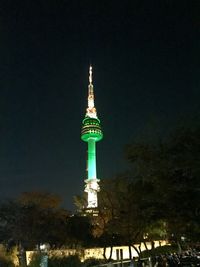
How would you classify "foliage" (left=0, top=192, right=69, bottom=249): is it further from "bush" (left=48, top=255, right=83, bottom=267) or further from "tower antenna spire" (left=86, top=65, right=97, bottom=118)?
"tower antenna spire" (left=86, top=65, right=97, bottom=118)

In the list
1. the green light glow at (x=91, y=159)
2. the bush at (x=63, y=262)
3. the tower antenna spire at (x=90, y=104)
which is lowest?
the bush at (x=63, y=262)

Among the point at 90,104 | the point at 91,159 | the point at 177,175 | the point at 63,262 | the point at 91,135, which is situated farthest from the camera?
the point at 90,104

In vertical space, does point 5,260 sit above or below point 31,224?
below

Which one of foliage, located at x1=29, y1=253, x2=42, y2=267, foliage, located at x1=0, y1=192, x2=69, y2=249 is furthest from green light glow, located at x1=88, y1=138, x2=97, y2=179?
foliage, located at x1=29, y1=253, x2=42, y2=267

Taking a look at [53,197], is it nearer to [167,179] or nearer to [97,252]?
[97,252]

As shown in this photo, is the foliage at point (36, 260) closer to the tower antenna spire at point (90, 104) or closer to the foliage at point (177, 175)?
the foliage at point (177, 175)

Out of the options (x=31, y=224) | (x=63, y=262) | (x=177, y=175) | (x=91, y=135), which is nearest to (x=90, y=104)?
(x=91, y=135)

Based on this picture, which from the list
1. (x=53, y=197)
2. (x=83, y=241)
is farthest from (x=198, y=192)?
(x=53, y=197)

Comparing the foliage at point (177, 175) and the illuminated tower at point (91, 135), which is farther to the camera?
the illuminated tower at point (91, 135)

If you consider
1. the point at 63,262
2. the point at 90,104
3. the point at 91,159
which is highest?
the point at 90,104

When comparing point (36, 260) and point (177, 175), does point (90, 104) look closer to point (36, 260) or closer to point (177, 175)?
point (36, 260)

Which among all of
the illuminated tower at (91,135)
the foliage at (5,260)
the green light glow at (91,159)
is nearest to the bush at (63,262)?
the foliage at (5,260)

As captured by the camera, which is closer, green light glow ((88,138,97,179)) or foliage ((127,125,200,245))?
foliage ((127,125,200,245))

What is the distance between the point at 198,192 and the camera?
1368 cm
